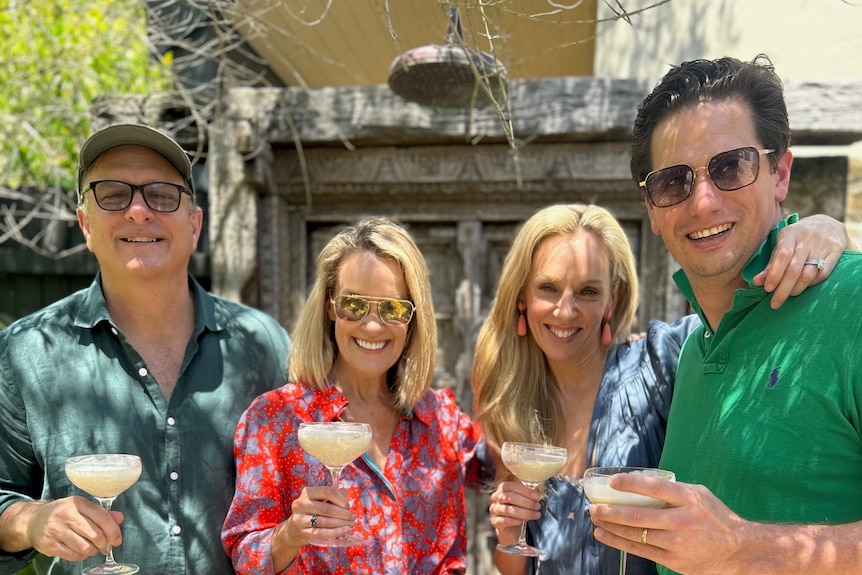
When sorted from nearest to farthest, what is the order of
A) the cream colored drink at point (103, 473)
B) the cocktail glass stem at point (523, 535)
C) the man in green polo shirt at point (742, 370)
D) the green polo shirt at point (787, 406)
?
the man in green polo shirt at point (742, 370) → the green polo shirt at point (787, 406) → the cream colored drink at point (103, 473) → the cocktail glass stem at point (523, 535)

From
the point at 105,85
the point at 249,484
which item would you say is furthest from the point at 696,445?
the point at 105,85

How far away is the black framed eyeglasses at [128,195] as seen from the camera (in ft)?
7.78

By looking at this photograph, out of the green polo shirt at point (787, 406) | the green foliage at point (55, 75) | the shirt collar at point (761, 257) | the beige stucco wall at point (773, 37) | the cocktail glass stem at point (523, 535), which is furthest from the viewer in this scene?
the green foliage at point (55, 75)

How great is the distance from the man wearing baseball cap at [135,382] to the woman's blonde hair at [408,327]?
27cm

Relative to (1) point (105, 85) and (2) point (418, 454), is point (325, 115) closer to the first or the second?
(2) point (418, 454)

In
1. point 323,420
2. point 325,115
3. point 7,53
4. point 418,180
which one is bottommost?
point 323,420

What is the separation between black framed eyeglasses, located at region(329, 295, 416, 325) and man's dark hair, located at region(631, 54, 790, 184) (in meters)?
1.07

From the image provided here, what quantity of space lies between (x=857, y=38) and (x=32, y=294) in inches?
235

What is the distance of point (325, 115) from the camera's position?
401 centimetres

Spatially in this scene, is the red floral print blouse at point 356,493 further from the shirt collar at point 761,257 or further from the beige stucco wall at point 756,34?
the beige stucco wall at point 756,34

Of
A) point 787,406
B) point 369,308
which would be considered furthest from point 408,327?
point 787,406

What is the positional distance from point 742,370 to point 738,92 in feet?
2.41

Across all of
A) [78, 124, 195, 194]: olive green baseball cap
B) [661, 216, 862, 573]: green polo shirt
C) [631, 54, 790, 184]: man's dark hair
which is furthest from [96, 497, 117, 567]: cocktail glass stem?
[631, 54, 790, 184]: man's dark hair

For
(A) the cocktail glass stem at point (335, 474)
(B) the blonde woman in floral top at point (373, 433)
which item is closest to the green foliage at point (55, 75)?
(B) the blonde woman in floral top at point (373, 433)
